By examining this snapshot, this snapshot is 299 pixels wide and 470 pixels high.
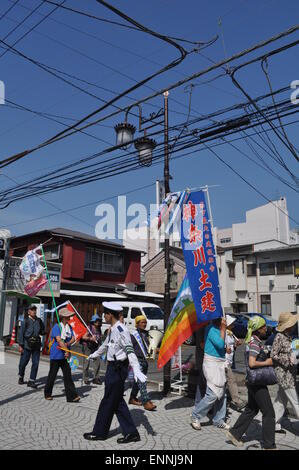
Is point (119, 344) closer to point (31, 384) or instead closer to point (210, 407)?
point (210, 407)

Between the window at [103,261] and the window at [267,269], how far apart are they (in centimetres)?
1250

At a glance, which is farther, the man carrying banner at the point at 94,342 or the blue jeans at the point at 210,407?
the man carrying banner at the point at 94,342

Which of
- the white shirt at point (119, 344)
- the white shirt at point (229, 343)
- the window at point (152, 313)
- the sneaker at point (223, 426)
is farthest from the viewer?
the window at point (152, 313)

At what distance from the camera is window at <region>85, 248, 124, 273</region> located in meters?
26.3

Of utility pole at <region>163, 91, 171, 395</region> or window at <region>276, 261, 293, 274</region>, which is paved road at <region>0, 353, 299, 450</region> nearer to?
utility pole at <region>163, 91, 171, 395</region>

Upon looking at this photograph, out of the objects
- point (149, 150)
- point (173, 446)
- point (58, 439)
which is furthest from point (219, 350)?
point (149, 150)

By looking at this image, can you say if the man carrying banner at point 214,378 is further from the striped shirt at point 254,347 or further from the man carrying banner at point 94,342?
the man carrying banner at point 94,342

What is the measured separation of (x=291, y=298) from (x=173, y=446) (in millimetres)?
27371

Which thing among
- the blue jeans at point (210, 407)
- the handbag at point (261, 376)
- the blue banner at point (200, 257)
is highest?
the blue banner at point (200, 257)

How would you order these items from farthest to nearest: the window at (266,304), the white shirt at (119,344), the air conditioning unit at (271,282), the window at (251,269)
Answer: the window at (251,269) < the window at (266,304) < the air conditioning unit at (271,282) < the white shirt at (119,344)

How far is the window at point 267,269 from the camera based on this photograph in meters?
31.9

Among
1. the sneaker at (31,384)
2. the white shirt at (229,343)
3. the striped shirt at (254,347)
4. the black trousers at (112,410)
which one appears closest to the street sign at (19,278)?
the sneaker at (31,384)

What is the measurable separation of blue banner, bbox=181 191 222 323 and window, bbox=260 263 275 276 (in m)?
26.4
